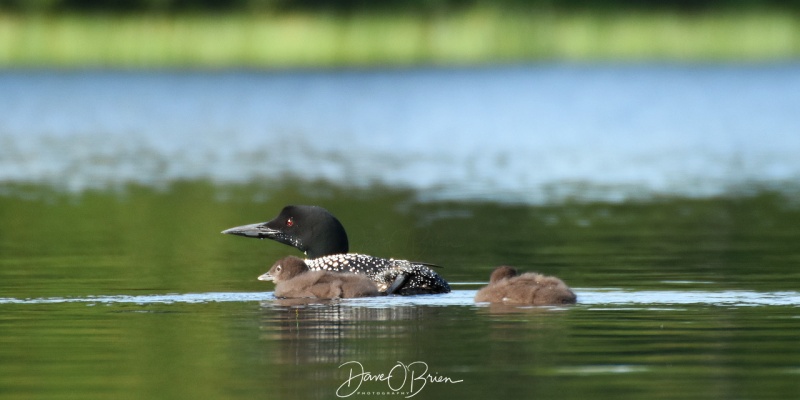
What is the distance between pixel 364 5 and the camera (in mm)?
45594

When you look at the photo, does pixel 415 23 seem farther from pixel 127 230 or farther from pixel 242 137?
pixel 127 230

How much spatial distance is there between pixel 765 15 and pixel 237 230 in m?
34.6

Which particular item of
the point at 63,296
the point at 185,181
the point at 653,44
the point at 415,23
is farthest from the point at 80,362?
the point at 653,44

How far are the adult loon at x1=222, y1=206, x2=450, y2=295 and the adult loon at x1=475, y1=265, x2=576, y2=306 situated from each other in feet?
1.56

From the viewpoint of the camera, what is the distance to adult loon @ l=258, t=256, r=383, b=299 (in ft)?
33.1

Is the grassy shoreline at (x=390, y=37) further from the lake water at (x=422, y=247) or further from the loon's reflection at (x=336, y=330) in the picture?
the loon's reflection at (x=336, y=330)

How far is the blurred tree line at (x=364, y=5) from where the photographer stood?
4466 cm

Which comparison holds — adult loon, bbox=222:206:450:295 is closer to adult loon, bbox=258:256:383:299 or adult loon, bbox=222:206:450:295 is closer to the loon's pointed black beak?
the loon's pointed black beak

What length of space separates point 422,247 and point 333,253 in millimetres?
2595

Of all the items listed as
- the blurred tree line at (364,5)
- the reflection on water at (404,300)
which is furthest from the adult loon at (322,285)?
the blurred tree line at (364,5)

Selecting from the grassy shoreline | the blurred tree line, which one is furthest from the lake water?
the blurred tree line

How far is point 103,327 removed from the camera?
905cm
